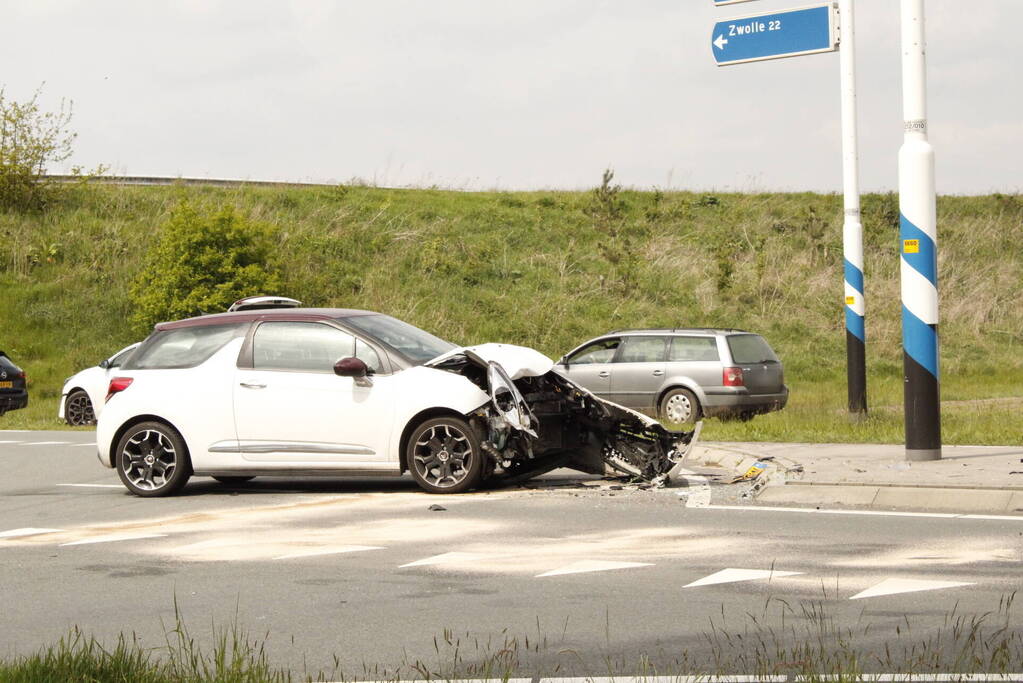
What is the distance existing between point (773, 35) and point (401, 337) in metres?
7.54

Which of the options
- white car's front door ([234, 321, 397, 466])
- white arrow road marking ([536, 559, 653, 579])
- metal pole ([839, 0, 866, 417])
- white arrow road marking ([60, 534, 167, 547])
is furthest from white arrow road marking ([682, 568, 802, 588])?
metal pole ([839, 0, 866, 417])

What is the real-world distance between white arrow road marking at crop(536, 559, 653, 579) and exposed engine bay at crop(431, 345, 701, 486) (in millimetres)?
3183

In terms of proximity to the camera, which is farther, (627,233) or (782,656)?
(627,233)

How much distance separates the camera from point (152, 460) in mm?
12359

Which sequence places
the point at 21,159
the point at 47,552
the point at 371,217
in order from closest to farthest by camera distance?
the point at 47,552, the point at 21,159, the point at 371,217

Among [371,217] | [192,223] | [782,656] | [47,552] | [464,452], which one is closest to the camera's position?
[782,656]

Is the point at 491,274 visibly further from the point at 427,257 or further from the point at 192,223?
the point at 192,223

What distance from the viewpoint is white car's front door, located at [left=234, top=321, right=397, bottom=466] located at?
11.8m

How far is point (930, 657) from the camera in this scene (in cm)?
554

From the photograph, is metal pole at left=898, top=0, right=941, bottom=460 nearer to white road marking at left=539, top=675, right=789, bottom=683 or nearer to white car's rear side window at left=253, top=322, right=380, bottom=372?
white car's rear side window at left=253, top=322, right=380, bottom=372

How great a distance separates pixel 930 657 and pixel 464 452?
6.43 m

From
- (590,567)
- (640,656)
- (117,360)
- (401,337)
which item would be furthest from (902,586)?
(117,360)

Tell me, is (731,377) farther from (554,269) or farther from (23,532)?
(554,269)

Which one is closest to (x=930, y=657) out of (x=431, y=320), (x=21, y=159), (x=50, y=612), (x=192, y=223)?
(x=50, y=612)
